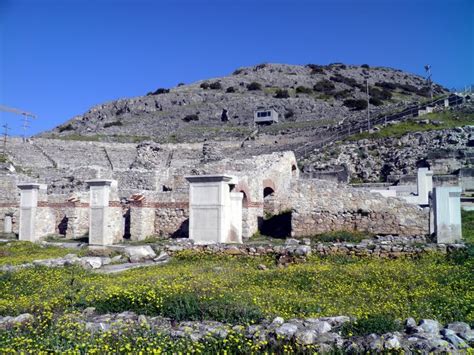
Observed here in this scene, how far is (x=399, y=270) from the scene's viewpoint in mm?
9641

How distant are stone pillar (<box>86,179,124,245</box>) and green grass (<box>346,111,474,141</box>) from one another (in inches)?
1135

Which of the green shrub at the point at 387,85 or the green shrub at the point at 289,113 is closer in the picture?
the green shrub at the point at 289,113

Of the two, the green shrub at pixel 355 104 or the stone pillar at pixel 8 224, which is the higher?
the green shrub at pixel 355 104

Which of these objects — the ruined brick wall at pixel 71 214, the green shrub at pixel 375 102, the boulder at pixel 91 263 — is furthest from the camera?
the green shrub at pixel 375 102

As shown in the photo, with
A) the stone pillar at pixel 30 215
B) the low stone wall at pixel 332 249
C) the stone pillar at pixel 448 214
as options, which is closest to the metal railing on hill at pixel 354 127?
the stone pillar at pixel 30 215

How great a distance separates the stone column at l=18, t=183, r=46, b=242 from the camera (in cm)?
2095

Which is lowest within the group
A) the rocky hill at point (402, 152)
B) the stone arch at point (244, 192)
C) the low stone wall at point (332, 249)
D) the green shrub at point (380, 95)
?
the low stone wall at point (332, 249)

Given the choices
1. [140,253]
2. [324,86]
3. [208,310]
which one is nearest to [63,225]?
[140,253]

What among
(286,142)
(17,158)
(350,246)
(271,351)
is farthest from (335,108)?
(271,351)

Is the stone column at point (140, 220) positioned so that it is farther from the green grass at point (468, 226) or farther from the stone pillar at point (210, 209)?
the green grass at point (468, 226)

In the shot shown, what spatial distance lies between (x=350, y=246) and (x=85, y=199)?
14.8 meters

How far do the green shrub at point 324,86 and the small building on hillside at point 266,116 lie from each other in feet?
78.9

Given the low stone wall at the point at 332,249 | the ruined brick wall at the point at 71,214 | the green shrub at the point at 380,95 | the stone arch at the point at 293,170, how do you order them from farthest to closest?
1. the green shrub at the point at 380,95
2. the stone arch at the point at 293,170
3. the ruined brick wall at the point at 71,214
4. the low stone wall at the point at 332,249

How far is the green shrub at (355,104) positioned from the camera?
245ft
